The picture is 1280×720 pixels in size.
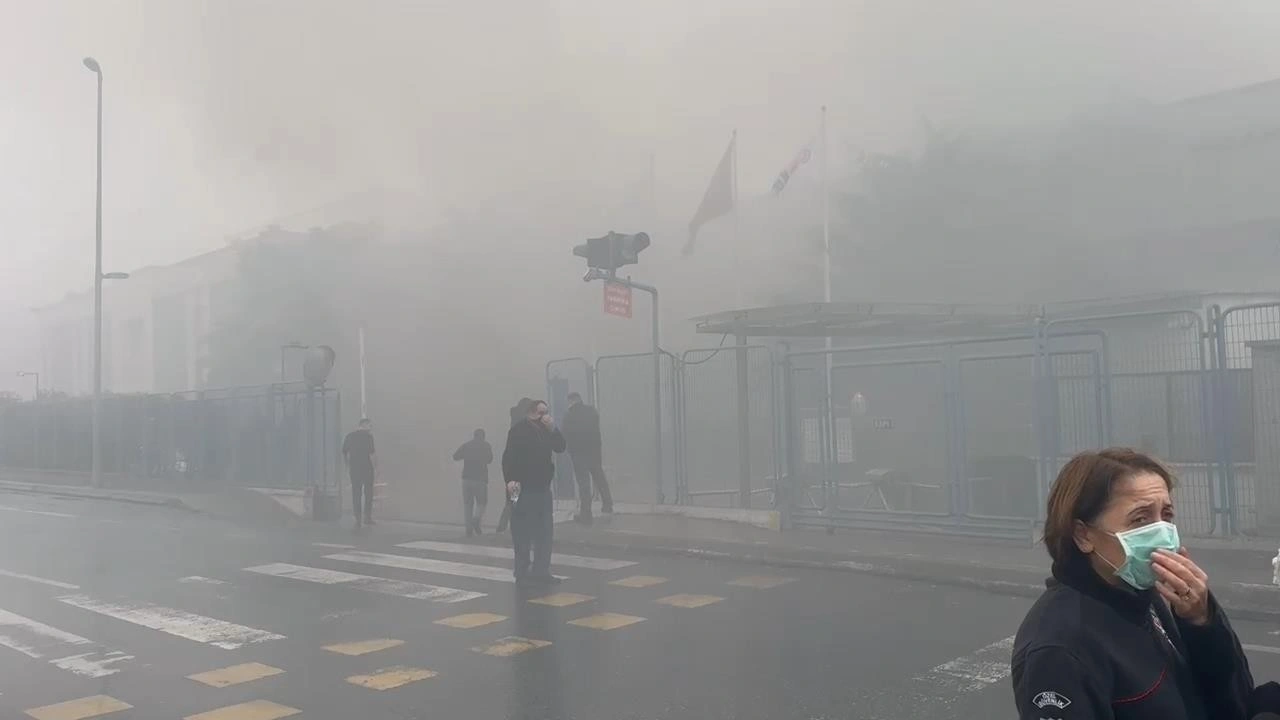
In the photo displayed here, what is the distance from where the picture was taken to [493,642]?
271 inches

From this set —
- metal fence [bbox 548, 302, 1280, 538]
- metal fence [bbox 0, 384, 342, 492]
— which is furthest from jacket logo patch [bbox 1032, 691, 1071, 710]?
metal fence [bbox 0, 384, 342, 492]

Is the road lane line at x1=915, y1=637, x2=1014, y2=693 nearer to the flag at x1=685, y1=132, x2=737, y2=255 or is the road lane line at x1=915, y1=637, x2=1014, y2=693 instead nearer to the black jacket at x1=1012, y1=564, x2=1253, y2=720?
the black jacket at x1=1012, y1=564, x2=1253, y2=720

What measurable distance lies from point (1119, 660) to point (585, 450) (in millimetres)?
11564

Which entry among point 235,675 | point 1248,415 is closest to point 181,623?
point 235,675

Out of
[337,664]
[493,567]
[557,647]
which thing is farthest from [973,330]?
[337,664]

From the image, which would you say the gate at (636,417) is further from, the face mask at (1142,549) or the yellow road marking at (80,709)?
the face mask at (1142,549)

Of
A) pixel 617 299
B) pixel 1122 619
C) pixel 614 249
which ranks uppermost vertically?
pixel 614 249

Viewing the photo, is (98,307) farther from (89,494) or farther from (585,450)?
(585,450)

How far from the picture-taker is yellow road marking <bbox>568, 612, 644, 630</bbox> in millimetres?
7277

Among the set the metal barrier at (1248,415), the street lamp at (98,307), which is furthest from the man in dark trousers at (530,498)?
the street lamp at (98,307)

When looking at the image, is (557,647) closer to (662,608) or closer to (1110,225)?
(662,608)

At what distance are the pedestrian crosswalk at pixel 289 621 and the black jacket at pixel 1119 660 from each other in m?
4.38

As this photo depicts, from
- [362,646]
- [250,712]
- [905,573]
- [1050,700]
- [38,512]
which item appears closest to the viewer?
[1050,700]

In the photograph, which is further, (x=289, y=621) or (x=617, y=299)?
(x=617, y=299)
